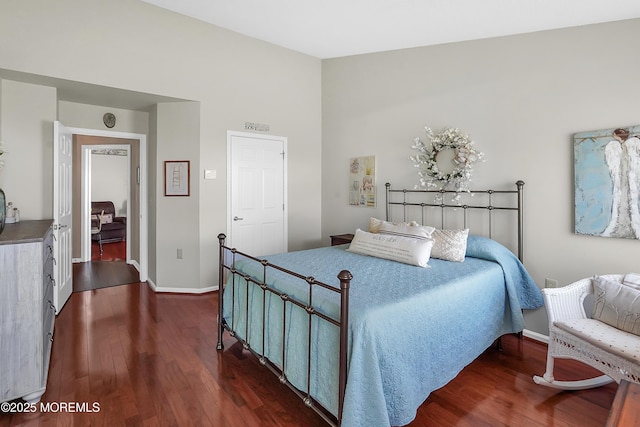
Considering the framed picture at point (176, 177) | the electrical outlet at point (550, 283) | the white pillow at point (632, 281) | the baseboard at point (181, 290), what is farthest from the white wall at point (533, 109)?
the baseboard at point (181, 290)

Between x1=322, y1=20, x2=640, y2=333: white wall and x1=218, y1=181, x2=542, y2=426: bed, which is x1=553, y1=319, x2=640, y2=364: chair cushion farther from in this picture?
x1=322, y1=20, x2=640, y2=333: white wall

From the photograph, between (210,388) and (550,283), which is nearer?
(210,388)

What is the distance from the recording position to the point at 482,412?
2.05 metres

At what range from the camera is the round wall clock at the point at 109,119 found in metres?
4.43

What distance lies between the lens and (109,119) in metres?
4.45

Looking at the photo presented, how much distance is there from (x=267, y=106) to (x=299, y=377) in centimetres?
369

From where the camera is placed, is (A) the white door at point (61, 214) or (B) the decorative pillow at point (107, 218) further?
(B) the decorative pillow at point (107, 218)

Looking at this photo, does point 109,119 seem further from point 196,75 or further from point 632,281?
point 632,281

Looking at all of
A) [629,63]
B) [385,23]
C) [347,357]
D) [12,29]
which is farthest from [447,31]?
[12,29]

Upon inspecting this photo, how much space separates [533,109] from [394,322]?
248 centimetres

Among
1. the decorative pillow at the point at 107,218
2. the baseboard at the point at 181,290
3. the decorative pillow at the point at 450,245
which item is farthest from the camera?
the decorative pillow at the point at 107,218

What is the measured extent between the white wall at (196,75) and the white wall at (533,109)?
1.32 m

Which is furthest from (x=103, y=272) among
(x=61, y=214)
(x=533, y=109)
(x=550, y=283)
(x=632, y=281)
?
(x=632, y=281)

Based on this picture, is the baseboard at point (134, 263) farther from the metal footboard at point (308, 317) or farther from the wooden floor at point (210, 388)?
the metal footboard at point (308, 317)
